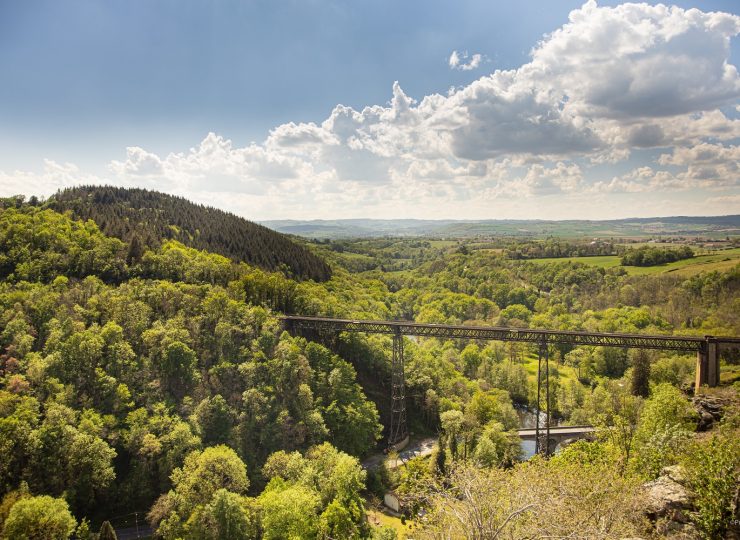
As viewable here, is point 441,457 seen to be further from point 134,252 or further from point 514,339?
point 134,252

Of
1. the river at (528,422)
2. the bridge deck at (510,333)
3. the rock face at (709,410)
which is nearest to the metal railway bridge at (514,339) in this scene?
the bridge deck at (510,333)

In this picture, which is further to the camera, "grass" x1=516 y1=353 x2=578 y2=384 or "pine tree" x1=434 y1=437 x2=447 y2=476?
"grass" x1=516 y1=353 x2=578 y2=384

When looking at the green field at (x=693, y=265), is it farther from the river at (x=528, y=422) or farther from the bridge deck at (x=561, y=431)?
the bridge deck at (x=561, y=431)

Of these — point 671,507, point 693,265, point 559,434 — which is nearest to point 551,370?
point 559,434

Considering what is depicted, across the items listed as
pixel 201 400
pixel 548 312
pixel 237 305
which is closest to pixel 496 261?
pixel 548 312

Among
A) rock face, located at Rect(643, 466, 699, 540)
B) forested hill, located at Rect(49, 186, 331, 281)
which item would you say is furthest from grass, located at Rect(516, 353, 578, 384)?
rock face, located at Rect(643, 466, 699, 540)

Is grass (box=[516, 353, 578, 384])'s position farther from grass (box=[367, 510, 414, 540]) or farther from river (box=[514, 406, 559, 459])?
grass (box=[367, 510, 414, 540])
